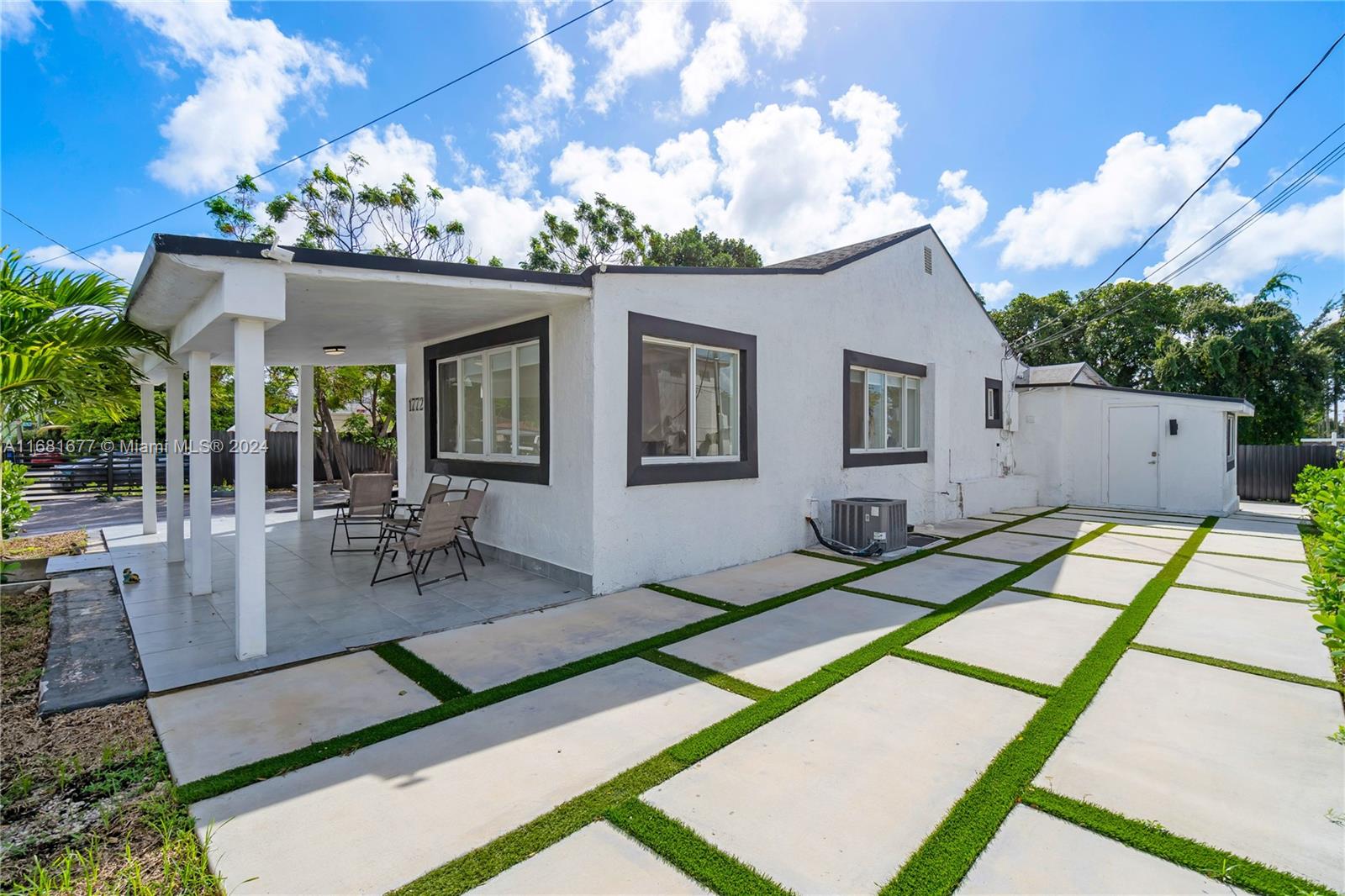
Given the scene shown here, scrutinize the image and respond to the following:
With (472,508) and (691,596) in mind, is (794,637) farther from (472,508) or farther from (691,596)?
(472,508)

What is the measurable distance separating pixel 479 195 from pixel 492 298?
18.9 m

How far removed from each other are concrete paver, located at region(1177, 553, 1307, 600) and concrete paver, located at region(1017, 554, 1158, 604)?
0.41 meters

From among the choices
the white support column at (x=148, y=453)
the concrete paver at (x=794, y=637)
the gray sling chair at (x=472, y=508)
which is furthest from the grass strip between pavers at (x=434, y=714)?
the white support column at (x=148, y=453)

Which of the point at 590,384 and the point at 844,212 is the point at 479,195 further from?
the point at 590,384

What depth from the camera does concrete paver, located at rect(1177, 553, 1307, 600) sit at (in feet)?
19.7

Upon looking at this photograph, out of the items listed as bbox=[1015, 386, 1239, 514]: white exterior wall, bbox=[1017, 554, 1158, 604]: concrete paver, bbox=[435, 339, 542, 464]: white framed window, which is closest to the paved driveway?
bbox=[1017, 554, 1158, 604]: concrete paver

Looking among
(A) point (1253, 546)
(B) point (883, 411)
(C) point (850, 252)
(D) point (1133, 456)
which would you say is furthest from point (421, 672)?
(D) point (1133, 456)

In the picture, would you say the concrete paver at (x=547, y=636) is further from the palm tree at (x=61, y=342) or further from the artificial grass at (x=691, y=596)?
the palm tree at (x=61, y=342)

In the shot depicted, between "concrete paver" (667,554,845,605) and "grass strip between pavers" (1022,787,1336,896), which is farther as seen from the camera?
"concrete paver" (667,554,845,605)

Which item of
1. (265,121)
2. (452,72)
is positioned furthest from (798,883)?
(265,121)

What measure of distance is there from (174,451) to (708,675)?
20.4 ft

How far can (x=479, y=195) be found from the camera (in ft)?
70.8

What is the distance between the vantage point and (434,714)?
10.5 ft

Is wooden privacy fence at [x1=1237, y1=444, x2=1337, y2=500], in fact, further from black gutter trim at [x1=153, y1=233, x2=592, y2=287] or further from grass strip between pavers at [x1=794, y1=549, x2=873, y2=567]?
black gutter trim at [x1=153, y1=233, x2=592, y2=287]
